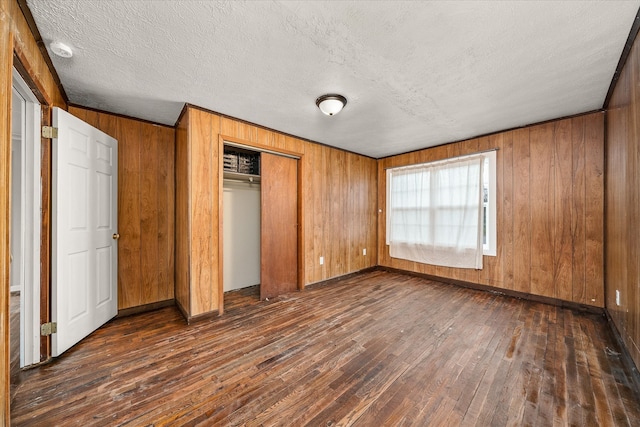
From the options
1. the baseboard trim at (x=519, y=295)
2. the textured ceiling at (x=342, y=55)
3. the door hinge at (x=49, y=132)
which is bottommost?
the baseboard trim at (x=519, y=295)

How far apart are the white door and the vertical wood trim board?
14.4 ft

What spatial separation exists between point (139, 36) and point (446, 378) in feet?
10.6

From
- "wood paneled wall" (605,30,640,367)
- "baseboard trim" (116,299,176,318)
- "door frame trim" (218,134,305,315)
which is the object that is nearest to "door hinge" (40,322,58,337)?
"baseboard trim" (116,299,176,318)

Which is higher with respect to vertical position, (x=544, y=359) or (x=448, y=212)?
(x=448, y=212)

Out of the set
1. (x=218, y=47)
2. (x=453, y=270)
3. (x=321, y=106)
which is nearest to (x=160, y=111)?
(x=218, y=47)

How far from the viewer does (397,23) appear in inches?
59.4

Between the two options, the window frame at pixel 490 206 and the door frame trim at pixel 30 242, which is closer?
the door frame trim at pixel 30 242

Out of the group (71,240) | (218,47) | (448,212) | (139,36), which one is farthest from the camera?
(448,212)

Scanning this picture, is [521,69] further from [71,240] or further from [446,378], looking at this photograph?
[71,240]

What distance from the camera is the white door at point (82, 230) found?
1986 mm

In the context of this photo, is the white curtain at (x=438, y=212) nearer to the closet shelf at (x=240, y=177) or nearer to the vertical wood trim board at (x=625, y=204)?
the vertical wood trim board at (x=625, y=204)

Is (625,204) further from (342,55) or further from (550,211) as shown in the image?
(342,55)

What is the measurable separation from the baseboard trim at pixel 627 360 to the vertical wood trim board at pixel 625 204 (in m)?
0.05

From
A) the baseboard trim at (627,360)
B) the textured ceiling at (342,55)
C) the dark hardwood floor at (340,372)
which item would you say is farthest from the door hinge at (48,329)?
the baseboard trim at (627,360)
